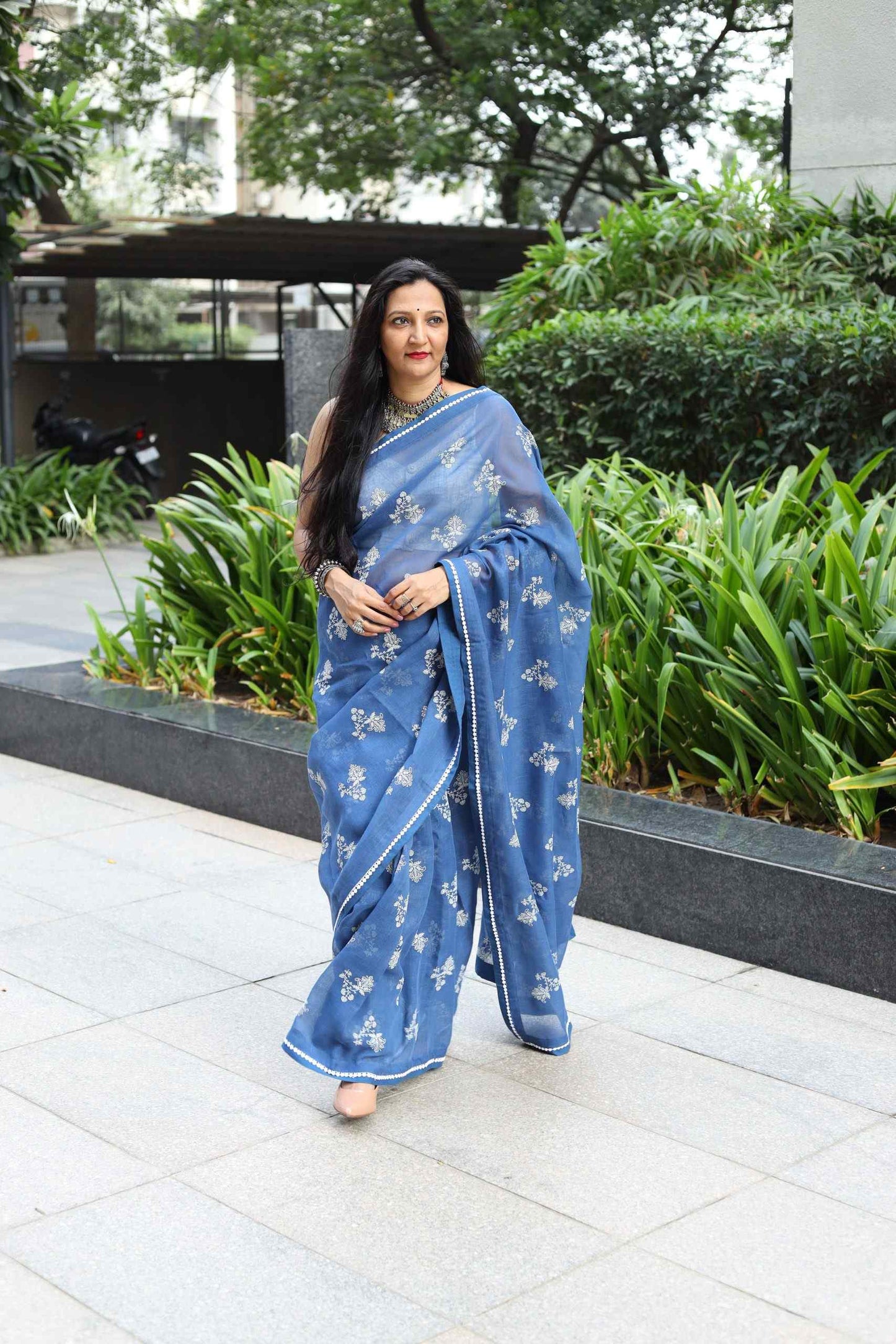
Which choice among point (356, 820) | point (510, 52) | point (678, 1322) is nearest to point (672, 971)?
point (356, 820)

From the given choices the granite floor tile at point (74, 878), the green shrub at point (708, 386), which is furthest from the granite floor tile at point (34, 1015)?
the green shrub at point (708, 386)

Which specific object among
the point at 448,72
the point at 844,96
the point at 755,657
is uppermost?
the point at 448,72

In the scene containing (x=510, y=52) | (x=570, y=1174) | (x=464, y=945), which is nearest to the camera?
(x=570, y=1174)

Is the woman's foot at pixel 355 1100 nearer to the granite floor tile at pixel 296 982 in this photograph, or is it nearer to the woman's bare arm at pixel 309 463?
the granite floor tile at pixel 296 982

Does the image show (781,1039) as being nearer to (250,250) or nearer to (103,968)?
(103,968)

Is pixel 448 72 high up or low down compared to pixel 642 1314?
up

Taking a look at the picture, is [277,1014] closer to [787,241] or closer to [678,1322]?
[678,1322]

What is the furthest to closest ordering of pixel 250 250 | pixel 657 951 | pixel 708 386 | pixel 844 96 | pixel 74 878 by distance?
1. pixel 250 250
2. pixel 844 96
3. pixel 708 386
4. pixel 74 878
5. pixel 657 951

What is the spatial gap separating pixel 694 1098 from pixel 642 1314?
89 cm

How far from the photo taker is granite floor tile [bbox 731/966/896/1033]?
379cm

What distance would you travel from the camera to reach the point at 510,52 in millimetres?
16812

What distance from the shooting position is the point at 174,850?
527 centimetres

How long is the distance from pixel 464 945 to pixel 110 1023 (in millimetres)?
940

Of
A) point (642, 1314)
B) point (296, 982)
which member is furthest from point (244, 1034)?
point (642, 1314)
